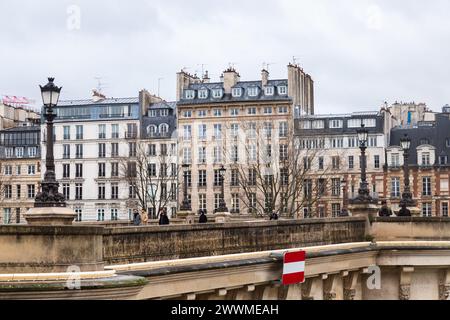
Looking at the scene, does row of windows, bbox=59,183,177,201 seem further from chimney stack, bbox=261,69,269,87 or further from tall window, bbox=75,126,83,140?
chimney stack, bbox=261,69,269,87

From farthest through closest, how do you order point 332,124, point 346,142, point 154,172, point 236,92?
point 154,172 → point 236,92 → point 332,124 → point 346,142

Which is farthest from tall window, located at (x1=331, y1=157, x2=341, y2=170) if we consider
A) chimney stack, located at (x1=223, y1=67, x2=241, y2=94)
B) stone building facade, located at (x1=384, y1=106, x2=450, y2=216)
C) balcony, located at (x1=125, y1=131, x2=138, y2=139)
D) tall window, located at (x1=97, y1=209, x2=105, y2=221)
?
tall window, located at (x1=97, y1=209, x2=105, y2=221)

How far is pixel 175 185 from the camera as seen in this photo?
98.9 meters

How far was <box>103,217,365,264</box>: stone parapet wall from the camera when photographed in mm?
19703

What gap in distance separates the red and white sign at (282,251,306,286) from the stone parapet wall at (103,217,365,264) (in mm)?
996

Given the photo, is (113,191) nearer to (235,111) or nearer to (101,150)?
(101,150)

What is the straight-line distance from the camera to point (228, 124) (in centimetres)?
9969

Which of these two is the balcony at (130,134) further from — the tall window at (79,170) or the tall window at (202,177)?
the tall window at (202,177)

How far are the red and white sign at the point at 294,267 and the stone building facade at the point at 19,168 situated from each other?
8074cm

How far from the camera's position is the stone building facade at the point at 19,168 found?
104062 millimetres

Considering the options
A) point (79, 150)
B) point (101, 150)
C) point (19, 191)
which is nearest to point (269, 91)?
point (101, 150)

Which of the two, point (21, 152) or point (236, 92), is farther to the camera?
point (21, 152)

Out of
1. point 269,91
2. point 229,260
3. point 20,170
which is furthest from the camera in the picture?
point 20,170

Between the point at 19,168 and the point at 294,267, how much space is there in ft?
274
